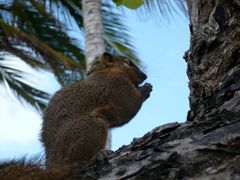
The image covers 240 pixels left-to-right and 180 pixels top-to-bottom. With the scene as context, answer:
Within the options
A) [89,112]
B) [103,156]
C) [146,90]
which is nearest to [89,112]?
[89,112]

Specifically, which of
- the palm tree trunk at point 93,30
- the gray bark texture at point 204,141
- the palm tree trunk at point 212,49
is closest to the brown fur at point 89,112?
the palm tree trunk at point 212,49

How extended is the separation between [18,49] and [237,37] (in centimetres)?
966

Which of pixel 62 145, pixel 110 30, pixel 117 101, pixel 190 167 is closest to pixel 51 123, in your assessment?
pixel 62 145

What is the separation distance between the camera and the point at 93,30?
8.00 m

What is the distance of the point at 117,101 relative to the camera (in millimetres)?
4551

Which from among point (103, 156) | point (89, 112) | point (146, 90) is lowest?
point (103, 156)

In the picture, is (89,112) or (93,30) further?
(93,30)

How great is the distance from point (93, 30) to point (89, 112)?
395cm

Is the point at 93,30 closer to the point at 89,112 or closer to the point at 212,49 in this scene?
the point at 89,112

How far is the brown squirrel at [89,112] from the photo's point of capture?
3795 mm

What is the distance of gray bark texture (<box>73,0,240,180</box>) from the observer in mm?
1919

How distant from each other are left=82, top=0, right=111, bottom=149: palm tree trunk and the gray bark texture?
443 cm

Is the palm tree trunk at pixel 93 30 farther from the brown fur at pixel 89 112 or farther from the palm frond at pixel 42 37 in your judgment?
the palm frond at pixel 42 37

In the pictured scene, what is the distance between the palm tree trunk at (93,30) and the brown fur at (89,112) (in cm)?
206
